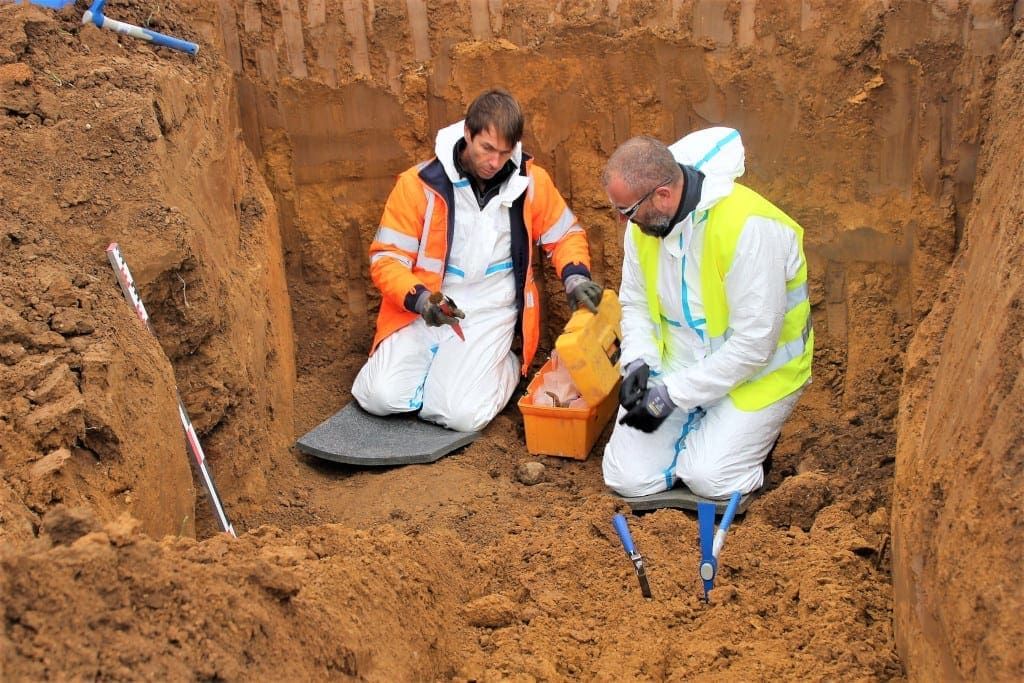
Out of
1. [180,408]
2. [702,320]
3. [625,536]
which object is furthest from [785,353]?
[180,408]

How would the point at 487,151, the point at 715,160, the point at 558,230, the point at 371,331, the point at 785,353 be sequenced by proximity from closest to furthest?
the point at 715,160, the point at 785,353, the point at 487,151, the point at 558,230, the point at 371,331

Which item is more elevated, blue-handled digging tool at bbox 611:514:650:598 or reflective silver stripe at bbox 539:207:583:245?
reflective silver stripe at bbox 539:207:583:245

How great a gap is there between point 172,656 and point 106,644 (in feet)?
0.46

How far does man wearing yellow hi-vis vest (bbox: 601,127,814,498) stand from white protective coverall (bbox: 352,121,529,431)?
2.89 ft

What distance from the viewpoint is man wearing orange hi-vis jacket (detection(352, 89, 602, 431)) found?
4.93m

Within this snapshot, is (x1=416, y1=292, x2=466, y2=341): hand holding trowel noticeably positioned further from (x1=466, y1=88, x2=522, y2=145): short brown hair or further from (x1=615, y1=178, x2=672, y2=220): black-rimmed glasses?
(x1=615, y1=178, x2=672, y2=220): black-rimmed glasses

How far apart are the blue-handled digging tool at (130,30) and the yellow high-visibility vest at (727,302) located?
101 inches

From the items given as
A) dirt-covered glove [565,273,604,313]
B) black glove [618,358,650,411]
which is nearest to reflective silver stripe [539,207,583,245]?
dirt-covered glove [565,273,604,313]

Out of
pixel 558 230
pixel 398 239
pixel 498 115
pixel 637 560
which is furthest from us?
pixel 558 230

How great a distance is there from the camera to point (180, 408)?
388 centimetres

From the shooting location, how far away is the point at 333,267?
227 inches

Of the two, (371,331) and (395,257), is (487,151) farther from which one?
(371,331)

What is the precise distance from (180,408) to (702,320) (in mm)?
2241

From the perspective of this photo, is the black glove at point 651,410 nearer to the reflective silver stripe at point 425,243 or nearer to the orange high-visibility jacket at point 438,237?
the orange high-visibility jacket at point 438,237
